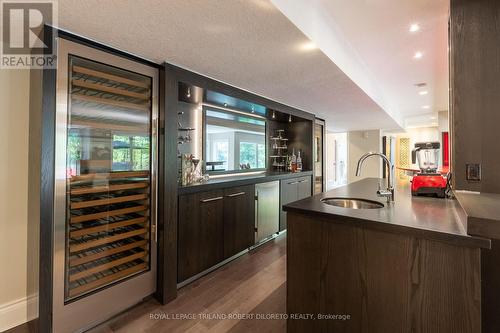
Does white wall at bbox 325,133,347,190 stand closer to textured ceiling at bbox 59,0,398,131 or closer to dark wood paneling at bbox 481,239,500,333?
textured ceiling at bbox 59,0,398,131

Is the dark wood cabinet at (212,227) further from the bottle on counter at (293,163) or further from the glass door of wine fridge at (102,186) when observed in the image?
the bottle on counter at (293,163)

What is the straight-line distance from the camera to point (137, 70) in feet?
6.44

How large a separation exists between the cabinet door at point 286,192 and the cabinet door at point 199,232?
54.6 inches

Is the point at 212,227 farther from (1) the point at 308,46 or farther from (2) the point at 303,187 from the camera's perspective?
(2) the point at 303,187

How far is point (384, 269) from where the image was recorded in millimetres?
1193

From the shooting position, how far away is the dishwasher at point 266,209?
325cm

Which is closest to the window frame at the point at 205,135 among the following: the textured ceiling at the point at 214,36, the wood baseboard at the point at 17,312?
the textured ceiling at the point at 214,36

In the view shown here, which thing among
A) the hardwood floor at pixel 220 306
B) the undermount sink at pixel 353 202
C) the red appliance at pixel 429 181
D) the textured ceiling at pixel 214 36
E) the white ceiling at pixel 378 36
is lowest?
the hardwood floor at pixel 220 306

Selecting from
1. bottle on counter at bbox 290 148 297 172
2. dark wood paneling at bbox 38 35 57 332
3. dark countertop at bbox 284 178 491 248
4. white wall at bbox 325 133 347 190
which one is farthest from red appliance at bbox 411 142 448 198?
white wall at bbox 325 133 347 190

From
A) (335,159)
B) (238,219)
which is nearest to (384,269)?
(238,219)

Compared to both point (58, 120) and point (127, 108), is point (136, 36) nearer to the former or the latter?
point (127, 108)

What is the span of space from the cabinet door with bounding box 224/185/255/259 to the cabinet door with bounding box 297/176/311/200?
1.36m

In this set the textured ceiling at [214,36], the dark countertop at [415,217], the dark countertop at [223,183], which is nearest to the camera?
the dark countertop at [415,217]

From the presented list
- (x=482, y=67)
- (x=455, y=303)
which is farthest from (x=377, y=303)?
(x=482, y=67)
